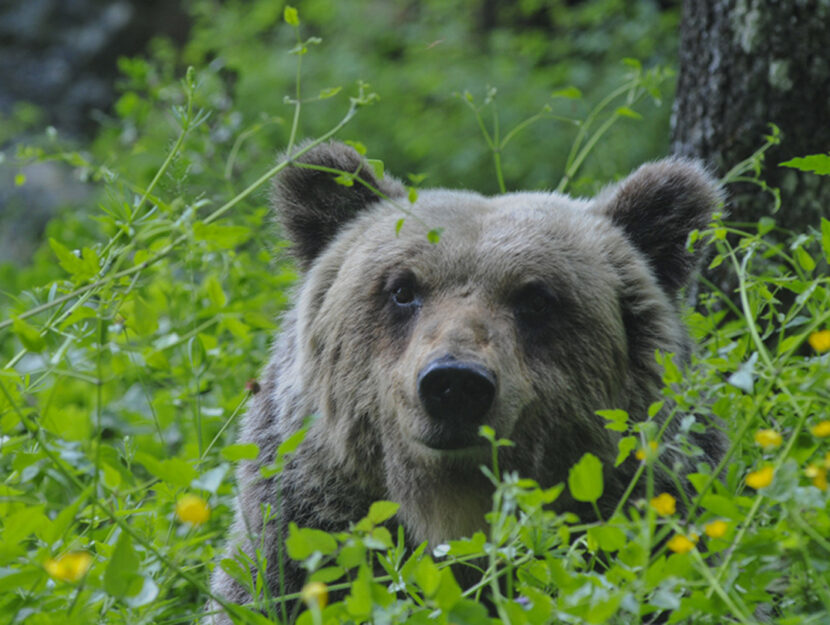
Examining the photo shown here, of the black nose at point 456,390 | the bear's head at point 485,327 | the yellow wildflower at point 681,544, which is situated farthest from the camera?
the bear's head at point 485,327

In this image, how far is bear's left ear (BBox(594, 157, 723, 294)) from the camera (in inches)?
135

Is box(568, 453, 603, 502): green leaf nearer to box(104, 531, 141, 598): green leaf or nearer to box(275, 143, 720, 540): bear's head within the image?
box(275, 143, 720, 540): bear's head

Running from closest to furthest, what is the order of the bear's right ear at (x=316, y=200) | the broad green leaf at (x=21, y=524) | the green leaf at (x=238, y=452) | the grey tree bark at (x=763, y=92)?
the broad green leaf at (x=21, y=524)
the green leaf at (x=238, y=452)
the bear's right ear at (x=316, y=200)
the grey tree bark at (x=763, y=92)

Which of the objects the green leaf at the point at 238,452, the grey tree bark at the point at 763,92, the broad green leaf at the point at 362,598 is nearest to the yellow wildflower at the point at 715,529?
the broad green leaf at the point at 362,598

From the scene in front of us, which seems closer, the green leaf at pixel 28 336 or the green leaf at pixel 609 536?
the green leaf at pixel 609 536

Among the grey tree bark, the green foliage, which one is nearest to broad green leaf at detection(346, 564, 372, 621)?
the green foliage

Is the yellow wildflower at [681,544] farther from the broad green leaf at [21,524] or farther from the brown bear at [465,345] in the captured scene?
the broad green leaf at [21,524]

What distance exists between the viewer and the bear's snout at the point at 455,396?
273 cm

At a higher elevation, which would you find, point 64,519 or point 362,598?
point 64,519

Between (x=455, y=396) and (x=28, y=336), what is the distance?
115cm

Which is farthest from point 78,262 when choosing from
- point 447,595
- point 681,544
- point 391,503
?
point 681,544

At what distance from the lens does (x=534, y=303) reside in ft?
10.6

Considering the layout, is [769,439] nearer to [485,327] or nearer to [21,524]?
[485,327]

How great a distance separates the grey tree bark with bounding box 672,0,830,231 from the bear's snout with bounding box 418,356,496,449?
2.06 meters
